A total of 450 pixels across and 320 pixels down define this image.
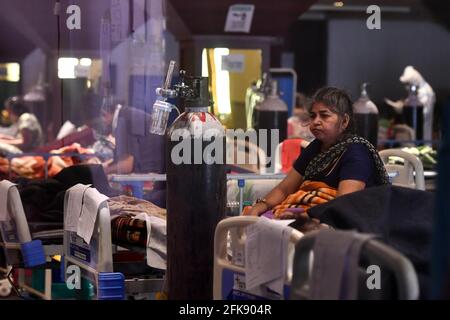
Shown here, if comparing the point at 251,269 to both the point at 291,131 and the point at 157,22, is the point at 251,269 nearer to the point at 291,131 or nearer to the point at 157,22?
the point at 157,22

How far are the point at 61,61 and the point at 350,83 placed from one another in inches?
329

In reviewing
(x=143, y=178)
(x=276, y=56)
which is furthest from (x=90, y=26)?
(x=276, y=56)

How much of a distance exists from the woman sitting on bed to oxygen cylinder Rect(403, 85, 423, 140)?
18.7 ft

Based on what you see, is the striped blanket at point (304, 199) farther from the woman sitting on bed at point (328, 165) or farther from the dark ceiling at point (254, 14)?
the dark ceiling at point (254, 14)

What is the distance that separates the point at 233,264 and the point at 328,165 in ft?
3.00

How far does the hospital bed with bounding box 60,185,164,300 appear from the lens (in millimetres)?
4055

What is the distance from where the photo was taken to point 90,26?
599 centimetres

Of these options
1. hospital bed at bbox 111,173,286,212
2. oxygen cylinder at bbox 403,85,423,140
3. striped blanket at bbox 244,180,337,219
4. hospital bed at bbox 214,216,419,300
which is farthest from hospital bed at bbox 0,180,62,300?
oxygen cylinder at bbox 403,85,423,140

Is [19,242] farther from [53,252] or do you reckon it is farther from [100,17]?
[100,17]

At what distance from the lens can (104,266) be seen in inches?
160

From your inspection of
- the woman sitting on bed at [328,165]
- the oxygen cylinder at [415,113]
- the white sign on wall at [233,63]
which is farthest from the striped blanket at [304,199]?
the oxygen cylinder at [415,113]

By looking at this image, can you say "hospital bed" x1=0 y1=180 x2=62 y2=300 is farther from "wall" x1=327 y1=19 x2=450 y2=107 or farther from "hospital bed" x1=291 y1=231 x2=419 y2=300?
"wall" x1=327 y1=19 x2=450 y2=107

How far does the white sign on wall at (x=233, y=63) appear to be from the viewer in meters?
8.87

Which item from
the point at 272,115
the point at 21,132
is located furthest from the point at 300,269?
the point at 21,132
